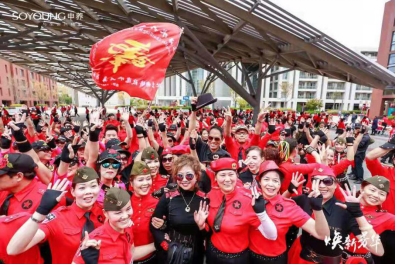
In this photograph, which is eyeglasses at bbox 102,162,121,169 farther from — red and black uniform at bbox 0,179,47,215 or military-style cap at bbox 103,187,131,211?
military-style cap at bbox 103,187,131,211

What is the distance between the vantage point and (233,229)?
7.22 ft

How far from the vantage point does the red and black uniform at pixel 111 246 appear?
5.90ft

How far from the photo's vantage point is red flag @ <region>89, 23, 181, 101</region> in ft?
13.5

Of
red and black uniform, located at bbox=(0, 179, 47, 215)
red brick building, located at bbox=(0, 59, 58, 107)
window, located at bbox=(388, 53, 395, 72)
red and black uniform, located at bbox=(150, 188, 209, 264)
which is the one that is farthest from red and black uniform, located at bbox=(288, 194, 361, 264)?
red brick building, located at bbox=(0, 59, 58, 107)

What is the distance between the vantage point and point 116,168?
276 centimetres

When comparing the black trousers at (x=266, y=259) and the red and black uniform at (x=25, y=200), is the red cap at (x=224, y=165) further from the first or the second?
the red and black uniform at (x=25, y=200)

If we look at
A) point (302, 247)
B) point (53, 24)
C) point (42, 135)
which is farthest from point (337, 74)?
point (53, 24)

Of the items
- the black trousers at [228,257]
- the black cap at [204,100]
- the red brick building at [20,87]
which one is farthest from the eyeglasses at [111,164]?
the red brick building at [20,87]

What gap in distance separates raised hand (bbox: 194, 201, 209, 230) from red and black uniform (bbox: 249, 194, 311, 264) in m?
0.58

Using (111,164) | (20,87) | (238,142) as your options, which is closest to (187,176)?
(111,164)

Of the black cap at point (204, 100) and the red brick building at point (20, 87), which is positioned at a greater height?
the red brick building at point (20, 87)

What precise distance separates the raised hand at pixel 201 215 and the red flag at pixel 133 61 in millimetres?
2497

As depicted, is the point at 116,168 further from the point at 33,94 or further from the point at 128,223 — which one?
the point at 33,94

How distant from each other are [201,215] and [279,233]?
88 centimetres
